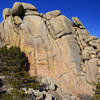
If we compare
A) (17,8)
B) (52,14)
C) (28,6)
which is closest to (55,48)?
(52,14)

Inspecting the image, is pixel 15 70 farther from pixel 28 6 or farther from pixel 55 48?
pixel 28 6

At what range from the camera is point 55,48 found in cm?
2862

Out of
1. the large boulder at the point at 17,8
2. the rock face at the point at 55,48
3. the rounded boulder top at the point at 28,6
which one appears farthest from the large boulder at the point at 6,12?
the rounded boulder top at the point at 28,6

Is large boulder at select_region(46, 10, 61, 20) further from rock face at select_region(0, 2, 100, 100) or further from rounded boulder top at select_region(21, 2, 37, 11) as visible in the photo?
rounded boulder top at select_region(21, 2, 37, 11)

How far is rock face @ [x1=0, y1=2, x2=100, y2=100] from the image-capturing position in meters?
26.7

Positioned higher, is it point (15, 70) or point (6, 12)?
point (6, 12)

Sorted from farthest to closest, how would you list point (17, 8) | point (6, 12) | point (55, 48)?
point (6, 12) < point (17, 8) < point (55, 48)

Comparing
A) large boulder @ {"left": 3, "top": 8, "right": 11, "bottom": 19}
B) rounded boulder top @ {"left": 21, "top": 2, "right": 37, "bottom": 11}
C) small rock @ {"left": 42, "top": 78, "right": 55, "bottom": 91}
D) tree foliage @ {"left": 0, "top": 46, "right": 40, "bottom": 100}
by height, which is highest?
rounded boulder top @ {"left": 21, "top": 2, "right": 37, "bottom": 11}

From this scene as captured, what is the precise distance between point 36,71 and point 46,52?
4103mm

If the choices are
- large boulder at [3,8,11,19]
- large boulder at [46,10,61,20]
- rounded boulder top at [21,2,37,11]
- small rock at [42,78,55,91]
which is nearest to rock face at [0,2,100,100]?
large boulder at [3,8,11,19]

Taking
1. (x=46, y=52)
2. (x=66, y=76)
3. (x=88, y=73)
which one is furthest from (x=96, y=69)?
(x=46, y=52)

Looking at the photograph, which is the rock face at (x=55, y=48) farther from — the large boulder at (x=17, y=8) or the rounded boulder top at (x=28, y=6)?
the rounded boulder top at (x=28, y=6)

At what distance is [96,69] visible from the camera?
26375mm

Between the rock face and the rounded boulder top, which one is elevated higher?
the rounded boulder top
